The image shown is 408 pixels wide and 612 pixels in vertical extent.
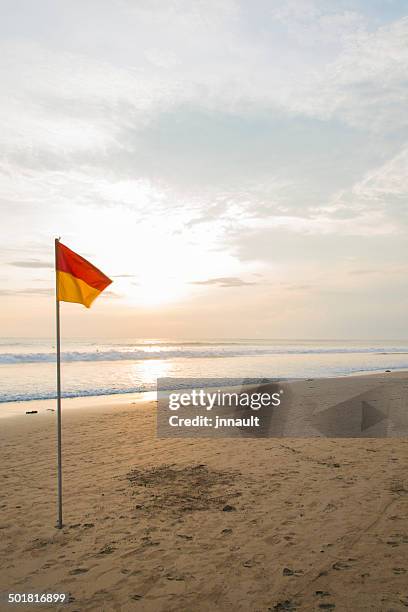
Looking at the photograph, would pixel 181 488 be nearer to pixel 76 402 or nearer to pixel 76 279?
pixel 76 279

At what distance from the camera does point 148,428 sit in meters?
15.5

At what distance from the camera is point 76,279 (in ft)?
24.8

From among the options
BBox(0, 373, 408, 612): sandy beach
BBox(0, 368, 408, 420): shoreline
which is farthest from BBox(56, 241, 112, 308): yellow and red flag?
BBox(0, 368, 408, 420): shoreline

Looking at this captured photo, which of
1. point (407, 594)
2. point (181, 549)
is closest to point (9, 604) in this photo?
point (181, 549)

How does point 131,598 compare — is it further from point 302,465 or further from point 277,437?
point 277,437

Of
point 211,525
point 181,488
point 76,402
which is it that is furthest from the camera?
point 76,402

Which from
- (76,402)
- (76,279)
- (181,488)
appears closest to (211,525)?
(181,488)

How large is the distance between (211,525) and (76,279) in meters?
4.94

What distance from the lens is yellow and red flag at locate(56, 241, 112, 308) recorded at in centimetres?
734

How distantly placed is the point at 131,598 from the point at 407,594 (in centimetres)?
343

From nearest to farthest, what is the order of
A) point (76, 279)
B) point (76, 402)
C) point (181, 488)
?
point (76, 279) < point (181, 488) < point (76, 402)

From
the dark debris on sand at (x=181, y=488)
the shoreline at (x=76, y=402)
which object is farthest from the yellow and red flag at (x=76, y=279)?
the shoreline at (x=76, y=402)

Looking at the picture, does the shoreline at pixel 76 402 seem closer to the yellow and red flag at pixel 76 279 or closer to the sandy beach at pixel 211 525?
the sandy beach at pixel 211 525

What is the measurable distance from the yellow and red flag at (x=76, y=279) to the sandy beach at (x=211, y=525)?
4.00m
